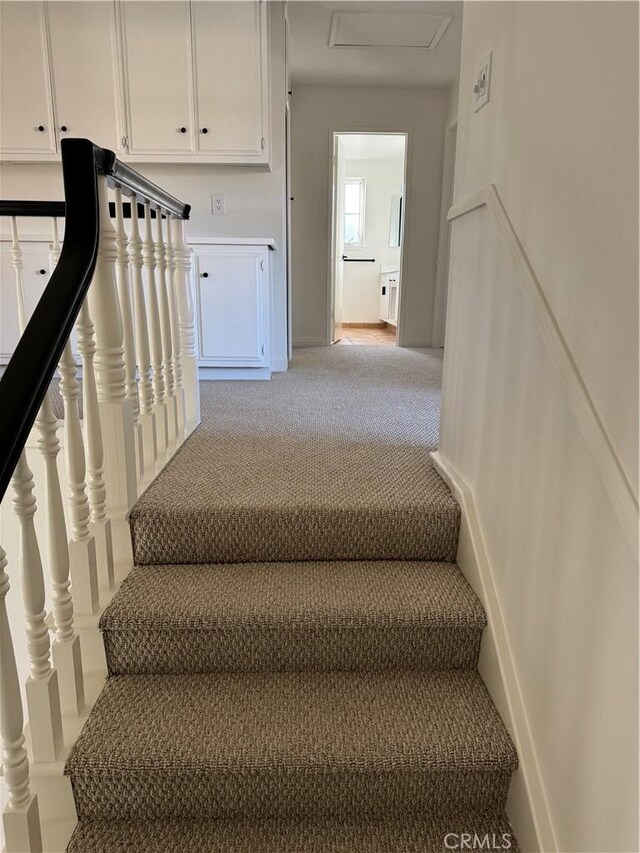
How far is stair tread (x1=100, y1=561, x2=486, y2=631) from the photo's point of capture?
4.46ft

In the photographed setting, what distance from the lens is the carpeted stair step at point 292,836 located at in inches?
43.9

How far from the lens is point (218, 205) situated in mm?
3648

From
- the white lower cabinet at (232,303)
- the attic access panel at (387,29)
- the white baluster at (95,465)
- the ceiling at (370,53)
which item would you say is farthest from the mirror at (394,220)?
the white baluster at (95,465)

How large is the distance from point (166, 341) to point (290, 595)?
3.22 ft

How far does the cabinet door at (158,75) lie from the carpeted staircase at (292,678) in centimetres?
240

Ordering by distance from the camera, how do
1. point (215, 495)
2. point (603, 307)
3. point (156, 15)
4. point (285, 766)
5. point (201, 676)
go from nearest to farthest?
point (603, 307) < point (285, 766) < point (201, 676) < point (215, 495) < point (156, 15)

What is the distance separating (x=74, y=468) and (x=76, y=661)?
432 mm

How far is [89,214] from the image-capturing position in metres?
1.27

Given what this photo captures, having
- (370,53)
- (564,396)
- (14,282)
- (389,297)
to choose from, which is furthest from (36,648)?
(389,297)

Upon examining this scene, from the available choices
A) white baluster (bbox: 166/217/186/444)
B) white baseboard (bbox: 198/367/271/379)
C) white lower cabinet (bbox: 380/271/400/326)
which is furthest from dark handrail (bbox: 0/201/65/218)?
white lower cabinet (bbox: 380/271/400/326)

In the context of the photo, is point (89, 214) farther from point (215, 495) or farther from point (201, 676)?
point (201, 676)

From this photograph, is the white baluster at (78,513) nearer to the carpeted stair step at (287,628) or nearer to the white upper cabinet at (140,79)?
the carpeted stair step at (287,628)

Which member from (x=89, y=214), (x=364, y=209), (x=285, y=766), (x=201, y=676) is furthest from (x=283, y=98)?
(x=364, y=209)

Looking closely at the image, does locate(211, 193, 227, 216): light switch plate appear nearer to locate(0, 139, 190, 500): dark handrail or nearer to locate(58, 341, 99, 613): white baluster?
locate(0, 139, 190, 500): dark handrail
